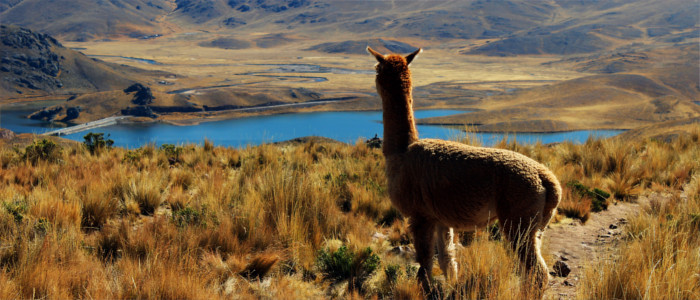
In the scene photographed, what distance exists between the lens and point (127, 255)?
3828 mm

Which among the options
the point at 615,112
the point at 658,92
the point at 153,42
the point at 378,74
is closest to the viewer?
the point at 378,74

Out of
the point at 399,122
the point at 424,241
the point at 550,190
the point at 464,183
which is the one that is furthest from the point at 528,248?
the point at 399,122

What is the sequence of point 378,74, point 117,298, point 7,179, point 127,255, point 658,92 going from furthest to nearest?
point 658,92
point 7,179
point 127,255
point 378,74
point 117,298

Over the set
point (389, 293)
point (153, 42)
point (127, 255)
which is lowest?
point (389, 293)

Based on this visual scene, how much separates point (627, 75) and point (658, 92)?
5719mm

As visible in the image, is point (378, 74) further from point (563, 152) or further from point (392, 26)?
point (392, 26)

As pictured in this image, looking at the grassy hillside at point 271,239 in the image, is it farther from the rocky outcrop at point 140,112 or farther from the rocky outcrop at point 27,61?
the rocky outcrop at point 27,61

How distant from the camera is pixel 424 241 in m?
3.35

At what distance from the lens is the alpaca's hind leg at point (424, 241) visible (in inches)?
130

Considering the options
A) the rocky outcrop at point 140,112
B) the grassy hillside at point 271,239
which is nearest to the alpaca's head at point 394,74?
the grassy hillside at point 271,239

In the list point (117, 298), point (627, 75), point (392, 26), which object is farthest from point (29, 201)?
point (392, 26)

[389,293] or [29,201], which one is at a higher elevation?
[29,201]

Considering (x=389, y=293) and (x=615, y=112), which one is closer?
(x=389, y=293)

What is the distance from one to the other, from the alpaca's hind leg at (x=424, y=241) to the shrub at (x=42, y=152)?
779 centimetres
